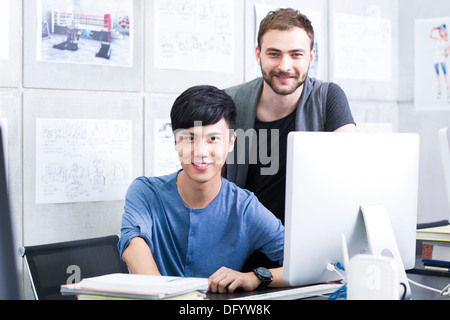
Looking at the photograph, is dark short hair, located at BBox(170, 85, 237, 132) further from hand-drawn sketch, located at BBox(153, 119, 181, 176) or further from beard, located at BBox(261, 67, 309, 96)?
hand-drawn sketch, located at BBox(153, 119, 181, 176)

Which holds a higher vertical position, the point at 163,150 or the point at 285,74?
the point at 285,74

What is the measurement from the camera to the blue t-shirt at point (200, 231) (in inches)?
65.6

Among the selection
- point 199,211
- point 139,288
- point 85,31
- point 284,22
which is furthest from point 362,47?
point 139,288

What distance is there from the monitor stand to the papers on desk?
40 centimetres

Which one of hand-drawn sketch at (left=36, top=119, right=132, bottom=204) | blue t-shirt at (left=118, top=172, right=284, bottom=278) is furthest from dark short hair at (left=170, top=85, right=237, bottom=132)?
hand-drawn sketch at (left=36, top=119, right=132, bottom=204)

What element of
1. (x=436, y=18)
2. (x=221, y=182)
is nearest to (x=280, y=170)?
(x=221, y=182)

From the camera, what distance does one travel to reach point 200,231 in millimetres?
1688

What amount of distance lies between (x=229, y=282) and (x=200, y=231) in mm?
288

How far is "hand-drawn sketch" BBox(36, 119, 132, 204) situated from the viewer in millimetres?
2381

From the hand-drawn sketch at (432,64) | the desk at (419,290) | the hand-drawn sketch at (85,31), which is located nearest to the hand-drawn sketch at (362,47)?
the hand-drawn sketch at (432,64)

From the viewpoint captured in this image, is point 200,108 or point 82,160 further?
point 82,160

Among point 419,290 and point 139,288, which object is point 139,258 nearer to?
point 139,288

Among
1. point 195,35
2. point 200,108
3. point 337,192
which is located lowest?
point 337,192
